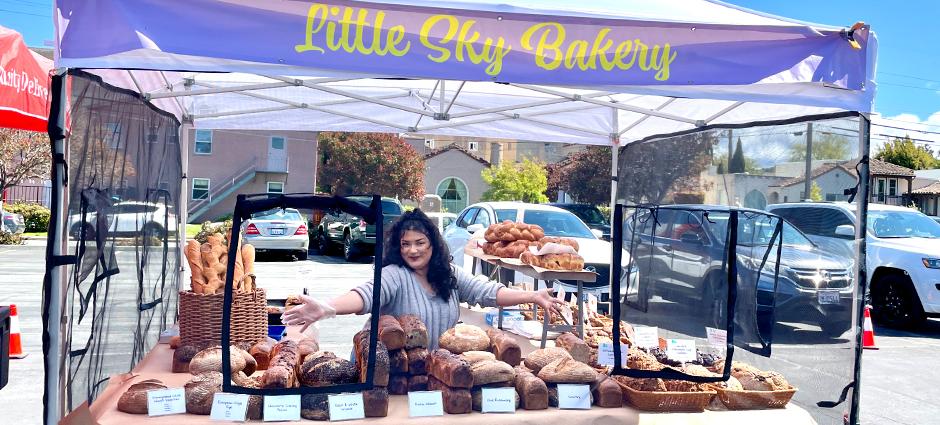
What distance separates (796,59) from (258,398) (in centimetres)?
280

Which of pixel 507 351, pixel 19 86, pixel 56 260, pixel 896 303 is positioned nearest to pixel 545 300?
pixel 507 351

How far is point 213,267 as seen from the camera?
4023mm

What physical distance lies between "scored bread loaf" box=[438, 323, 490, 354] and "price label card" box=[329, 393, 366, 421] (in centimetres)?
65

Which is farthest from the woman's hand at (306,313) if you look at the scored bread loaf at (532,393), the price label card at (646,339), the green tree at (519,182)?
the green tree at (519,182)

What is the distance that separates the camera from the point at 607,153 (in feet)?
108

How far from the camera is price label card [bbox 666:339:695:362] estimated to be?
363 cm

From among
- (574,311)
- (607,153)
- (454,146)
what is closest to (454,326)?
(574,311)

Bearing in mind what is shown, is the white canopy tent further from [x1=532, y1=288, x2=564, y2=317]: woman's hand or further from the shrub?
the shrub

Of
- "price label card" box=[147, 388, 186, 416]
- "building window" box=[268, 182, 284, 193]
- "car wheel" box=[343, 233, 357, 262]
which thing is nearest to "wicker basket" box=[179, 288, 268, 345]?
"price label card" box=[147, 388, 186, 416]

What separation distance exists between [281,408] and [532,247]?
2949mm

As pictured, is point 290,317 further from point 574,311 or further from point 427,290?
point 574,311

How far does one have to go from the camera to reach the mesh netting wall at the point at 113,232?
321 centimetres

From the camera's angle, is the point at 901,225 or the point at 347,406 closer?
the point at 347,406

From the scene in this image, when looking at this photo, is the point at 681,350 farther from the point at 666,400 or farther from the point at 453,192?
the point at 453,192
